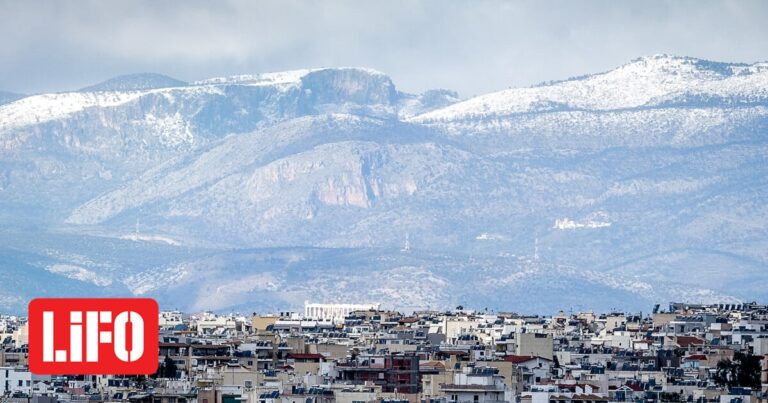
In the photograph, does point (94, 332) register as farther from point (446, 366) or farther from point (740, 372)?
point (446, 366)

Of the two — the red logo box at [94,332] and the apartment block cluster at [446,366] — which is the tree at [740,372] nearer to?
the apartment block cluster at [446,366]

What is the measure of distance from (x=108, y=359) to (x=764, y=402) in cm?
4063

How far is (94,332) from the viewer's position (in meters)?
35.9

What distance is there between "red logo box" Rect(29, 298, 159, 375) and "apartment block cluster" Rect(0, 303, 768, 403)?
40126 mm

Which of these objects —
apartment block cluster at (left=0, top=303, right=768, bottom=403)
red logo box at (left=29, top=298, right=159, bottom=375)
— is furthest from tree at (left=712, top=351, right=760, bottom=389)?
red logo box at (left=29, top=298, right=159, bottom=375)

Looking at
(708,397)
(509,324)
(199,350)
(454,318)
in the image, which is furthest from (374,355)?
(454,318)

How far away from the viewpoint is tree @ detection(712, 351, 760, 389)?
87.2 m

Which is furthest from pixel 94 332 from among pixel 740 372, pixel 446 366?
pixel 446 366

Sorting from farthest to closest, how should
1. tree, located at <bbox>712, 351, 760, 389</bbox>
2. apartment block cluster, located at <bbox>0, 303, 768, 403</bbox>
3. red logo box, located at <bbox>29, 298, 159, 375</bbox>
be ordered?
tree, located at <bbox>712, 351, 760, 389</bbox> < apartment block cluster, located at <bbox>0, 303, 768, 403</bbox> < red logo box, located at <bbox>29, 298, 159, 375</bbox>

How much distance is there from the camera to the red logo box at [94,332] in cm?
3528

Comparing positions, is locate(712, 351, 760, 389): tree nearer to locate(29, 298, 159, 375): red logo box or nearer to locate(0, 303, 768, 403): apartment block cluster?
locate(0, 303, 768, 403): apartment block cluster

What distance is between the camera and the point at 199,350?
4461 inches

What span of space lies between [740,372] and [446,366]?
1199 cm

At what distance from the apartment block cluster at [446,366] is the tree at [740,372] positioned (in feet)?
0.22
